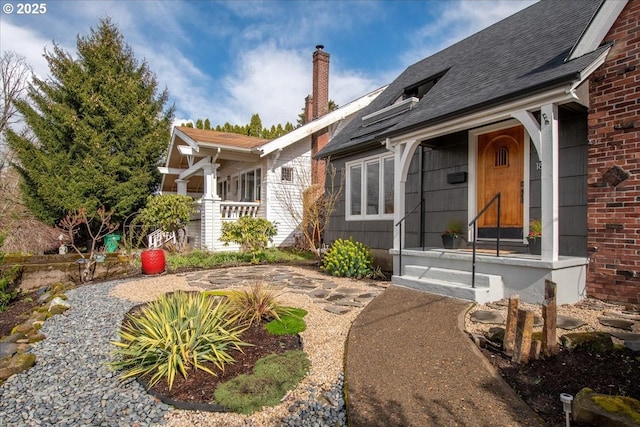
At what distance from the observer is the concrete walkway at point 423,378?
2531 millimetres

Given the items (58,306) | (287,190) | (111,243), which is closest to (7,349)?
(58,306)

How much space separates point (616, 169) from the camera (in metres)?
4.78

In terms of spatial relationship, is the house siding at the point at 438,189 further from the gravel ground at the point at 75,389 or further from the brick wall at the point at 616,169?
the gravel ground at the point at 75,389

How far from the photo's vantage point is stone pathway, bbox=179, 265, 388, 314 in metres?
5.70

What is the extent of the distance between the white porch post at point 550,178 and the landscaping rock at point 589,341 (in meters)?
1.46

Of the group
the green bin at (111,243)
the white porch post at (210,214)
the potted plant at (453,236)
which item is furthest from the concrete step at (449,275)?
the green bin at (111,243)

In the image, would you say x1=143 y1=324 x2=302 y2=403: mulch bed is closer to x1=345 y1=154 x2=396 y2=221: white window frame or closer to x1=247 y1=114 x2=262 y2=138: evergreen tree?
x1=345 y1=154 x2=396 y2=221: white window frame

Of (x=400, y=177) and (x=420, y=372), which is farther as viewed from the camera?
(x=400, y=177)

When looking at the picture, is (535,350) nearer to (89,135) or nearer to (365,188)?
(365,188)

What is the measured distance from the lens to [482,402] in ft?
8.72

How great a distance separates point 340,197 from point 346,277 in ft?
9.72

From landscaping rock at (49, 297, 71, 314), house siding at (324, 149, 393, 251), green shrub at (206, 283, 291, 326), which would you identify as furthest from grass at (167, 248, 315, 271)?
green shrub at (206, 283, 291, 326)

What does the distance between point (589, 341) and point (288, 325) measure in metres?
3.10

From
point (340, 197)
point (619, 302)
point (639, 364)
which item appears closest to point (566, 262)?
point (619, 302)
